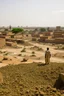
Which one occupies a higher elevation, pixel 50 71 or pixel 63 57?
pixel 50 71

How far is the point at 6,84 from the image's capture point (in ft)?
26.3

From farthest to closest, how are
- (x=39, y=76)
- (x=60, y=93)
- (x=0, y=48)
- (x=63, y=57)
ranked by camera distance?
(x=0, y=48) < (x=63, y=57) < (x=39, y=76) < (x=60, y=93)

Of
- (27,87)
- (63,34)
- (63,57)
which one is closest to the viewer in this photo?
(27,87)

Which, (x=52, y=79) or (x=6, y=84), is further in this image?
(x=52, y=79)

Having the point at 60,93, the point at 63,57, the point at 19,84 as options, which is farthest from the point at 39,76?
the point at 63,57

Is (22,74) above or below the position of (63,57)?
above

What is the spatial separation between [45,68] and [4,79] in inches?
103

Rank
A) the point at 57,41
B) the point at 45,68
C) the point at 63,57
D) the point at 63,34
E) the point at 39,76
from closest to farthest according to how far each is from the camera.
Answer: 1. the point at 39,76
2. the point at 45,68
3. the point at 63,57
4. the point at 57,41
5. the point at 63,34

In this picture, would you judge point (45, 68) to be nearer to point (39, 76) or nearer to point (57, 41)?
point (39, 76)

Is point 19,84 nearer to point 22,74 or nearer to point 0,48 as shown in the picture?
point 22,74

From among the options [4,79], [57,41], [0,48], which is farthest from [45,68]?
[57,41]

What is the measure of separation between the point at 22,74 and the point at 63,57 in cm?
1305

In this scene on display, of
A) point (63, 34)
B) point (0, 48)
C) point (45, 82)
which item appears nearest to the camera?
point (45, 82)

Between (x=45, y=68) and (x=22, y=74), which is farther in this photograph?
(x=45, y=68)
